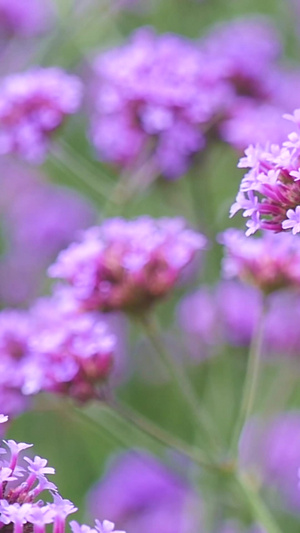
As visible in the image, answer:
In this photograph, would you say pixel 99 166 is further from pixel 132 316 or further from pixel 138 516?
pixel 132 316

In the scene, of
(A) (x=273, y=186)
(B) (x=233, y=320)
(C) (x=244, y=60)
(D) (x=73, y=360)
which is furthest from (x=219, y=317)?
(A) (x=273, y=186)

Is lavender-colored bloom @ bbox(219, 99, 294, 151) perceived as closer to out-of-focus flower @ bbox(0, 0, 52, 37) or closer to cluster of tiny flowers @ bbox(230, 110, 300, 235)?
cluster of tiny flowers @ bbox(230, 110, 300, 235)

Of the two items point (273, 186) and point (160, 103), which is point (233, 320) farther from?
point (273, 186)

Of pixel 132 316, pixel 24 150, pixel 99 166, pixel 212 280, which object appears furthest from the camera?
pixel 99 166

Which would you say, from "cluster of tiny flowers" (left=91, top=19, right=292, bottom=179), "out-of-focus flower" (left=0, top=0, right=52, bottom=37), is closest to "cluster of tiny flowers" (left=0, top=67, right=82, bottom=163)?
"cluster of tiny flowers" (left=91, top=19, right=292, bottom=179)

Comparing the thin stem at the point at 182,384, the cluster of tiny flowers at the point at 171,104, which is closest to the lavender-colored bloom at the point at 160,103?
the cluster of tiny flowers at the point at 171,104

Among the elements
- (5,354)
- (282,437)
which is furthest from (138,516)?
(5,354)
